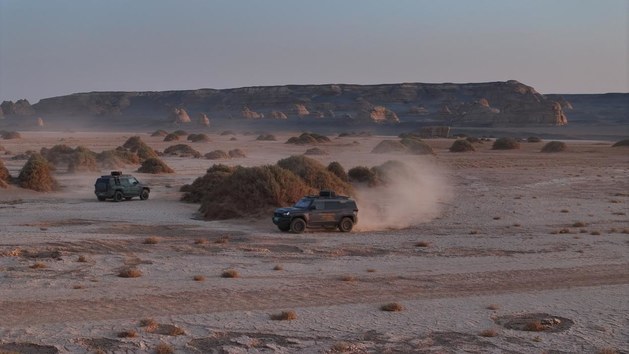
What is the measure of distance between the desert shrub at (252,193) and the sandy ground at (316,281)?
116cm

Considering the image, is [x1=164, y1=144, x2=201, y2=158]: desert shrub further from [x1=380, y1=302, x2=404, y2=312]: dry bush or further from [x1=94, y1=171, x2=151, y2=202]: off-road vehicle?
[x1=380, y1=302, x2=404, y2=312]: dry bush

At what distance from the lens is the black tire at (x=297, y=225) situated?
25906mm

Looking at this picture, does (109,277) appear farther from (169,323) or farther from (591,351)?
(591,351)

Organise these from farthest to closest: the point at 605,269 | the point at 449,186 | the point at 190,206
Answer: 1. the point at 449,186
2. the point at 190,206
3. the point at 605,269

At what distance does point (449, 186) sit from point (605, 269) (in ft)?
82.4

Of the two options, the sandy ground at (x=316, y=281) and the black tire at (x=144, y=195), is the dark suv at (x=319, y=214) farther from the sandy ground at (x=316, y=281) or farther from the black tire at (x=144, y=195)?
the black tire at (x=144, y=195)

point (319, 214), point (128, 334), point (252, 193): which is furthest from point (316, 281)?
point (252, 193)

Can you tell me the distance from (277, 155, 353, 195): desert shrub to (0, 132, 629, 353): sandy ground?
305cm

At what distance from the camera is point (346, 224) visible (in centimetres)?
2684

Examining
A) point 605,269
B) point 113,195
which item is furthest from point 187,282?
point 113,195

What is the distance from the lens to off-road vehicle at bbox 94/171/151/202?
35.8m

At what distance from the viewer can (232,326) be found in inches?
528

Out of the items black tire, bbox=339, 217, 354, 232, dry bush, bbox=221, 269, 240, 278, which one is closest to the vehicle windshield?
black tire, bbox=339, 217, 354, 232

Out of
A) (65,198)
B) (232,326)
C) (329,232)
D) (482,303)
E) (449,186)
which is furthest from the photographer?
(449,186)
